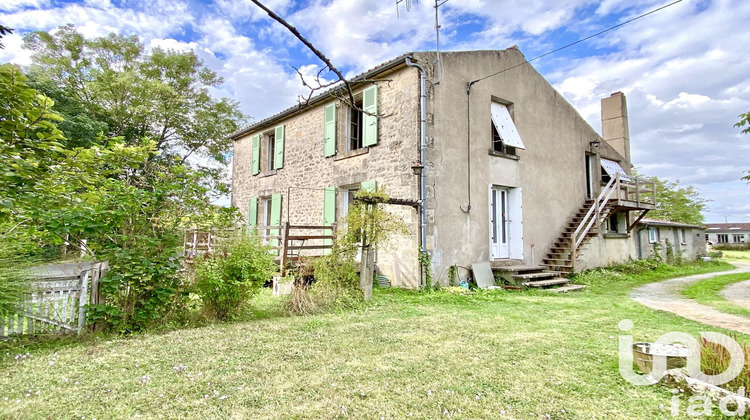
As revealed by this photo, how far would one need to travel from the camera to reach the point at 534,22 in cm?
718

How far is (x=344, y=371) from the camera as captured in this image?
3324mm

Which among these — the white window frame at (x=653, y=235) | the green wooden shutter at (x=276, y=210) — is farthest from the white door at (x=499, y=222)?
the white window frame at (x=653, y=235)

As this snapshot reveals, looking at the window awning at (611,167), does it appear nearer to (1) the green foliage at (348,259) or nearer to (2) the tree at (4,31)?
(1) the green foliage at (348,259)

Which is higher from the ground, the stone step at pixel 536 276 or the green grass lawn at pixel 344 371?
the stone step at pixel 536 276

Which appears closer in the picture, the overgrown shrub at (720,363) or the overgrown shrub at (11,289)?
the overgrown shrub at (720,363)

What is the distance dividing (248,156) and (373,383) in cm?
1282

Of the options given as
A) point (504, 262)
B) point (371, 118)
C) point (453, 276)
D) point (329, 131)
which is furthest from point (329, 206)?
point (504, 262)

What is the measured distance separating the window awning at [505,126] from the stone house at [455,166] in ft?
0.13

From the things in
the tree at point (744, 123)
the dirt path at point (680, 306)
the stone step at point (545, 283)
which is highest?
the tree at point (744, 123)

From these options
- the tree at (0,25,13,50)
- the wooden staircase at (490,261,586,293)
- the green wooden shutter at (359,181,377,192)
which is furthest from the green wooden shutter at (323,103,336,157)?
the tree at (0,25,13,50)

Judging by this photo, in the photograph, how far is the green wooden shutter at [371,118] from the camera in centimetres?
934

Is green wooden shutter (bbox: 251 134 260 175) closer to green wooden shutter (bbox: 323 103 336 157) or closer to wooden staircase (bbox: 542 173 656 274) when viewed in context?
green wooden shutter (bbox: 323 103 336 157)

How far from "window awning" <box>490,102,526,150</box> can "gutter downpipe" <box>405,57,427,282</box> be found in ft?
8.30

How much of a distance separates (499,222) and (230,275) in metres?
7.28
